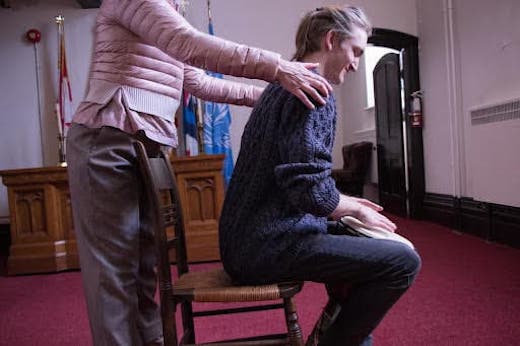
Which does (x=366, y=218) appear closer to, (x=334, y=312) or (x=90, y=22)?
(x=334, y=312)

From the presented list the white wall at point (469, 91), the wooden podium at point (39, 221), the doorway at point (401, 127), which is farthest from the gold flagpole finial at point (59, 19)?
the white wall at point (469, 91)

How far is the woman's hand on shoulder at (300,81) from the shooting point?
107 centimetres

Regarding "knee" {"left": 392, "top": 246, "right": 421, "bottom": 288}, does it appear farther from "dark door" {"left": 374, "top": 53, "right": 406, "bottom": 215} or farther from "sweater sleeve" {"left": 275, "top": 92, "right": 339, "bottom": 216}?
"dark door" {"left": 374, "top": 53, "right": 406, "bottom": 215}

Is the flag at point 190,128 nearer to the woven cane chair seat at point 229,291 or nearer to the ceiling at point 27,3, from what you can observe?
the ceiling at point 27,3

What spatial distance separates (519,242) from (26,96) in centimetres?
429

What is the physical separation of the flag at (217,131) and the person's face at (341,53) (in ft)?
9.76

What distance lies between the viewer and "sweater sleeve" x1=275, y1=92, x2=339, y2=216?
1097mm

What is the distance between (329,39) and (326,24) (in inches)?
1.4

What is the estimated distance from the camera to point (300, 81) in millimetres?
1066

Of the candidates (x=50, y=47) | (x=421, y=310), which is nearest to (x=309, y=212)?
(x=421, y=310)

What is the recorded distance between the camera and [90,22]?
15.3 ft

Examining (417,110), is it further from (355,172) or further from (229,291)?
(229,291)

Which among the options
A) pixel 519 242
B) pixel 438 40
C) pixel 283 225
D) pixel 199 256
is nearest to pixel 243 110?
pixel 199 256

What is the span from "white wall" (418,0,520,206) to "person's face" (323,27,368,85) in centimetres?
245
